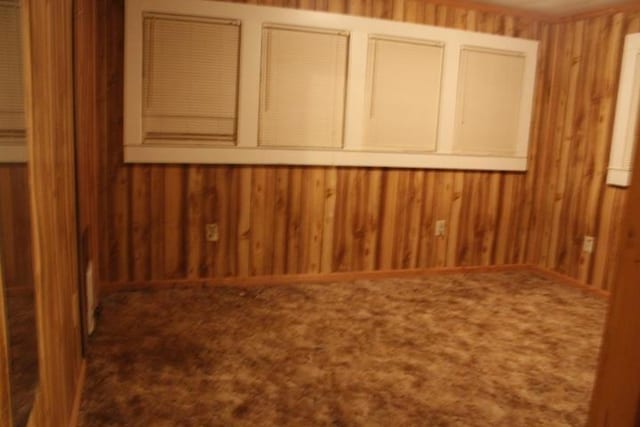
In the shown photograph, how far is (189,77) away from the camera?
11.3 feet

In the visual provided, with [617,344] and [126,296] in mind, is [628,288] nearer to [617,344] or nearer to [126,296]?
[617,344]

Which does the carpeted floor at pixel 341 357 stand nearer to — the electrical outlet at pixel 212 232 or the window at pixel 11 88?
the electrical outlet at pixel 212 232

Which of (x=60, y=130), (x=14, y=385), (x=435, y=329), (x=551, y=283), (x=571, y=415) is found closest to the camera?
(x=14, y=385)

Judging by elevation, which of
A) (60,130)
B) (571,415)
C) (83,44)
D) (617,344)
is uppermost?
(83,44)

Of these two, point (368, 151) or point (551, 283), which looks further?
point (551, 283)

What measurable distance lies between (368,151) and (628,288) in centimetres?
323

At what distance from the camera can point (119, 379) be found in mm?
2395

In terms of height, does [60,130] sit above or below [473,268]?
above

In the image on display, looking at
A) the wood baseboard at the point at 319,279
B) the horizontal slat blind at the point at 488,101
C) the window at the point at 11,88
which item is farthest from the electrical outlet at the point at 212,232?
the window at the point at 11,88

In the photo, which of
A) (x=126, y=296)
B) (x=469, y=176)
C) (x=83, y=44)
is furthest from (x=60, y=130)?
(x=469, y=176)

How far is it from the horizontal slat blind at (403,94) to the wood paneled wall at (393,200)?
0.76ft

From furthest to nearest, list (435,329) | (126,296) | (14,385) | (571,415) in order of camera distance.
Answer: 1. (126,296)
2. (435,329)
3. (571,415)
4. (14,385)

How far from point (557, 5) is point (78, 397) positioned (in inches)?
166

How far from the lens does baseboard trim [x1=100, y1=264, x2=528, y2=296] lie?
142 inches
